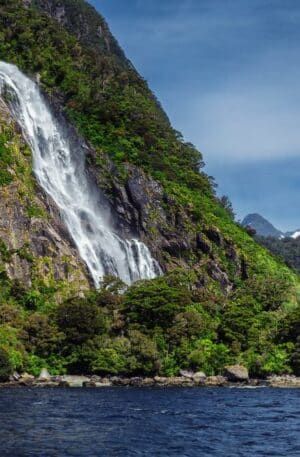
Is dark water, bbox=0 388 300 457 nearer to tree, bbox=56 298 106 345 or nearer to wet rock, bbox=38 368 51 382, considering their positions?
wet rock, bbox=38 368 51 382

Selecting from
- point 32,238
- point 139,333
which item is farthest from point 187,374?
point 32,238

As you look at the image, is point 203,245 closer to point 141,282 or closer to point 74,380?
point 141,282

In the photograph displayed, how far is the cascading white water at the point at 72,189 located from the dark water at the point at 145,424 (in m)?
41.5

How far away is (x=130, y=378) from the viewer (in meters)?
72.9

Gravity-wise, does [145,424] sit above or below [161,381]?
below

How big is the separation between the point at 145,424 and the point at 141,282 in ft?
169

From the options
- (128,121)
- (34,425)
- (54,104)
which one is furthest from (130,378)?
(128,121)

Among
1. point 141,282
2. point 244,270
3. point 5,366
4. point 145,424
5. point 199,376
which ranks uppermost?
point 244,270

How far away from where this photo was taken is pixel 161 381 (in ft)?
238

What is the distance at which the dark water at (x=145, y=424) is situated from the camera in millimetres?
29984

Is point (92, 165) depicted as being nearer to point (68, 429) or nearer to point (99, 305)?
point (99, 305)

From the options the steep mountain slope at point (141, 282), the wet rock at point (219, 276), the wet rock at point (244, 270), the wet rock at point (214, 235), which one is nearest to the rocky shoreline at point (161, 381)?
the steep mountain slope at point (141, 282)

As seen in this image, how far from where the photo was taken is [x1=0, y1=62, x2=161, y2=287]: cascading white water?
322 ft

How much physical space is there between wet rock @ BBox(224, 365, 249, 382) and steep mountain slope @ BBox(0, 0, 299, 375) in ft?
8.11
